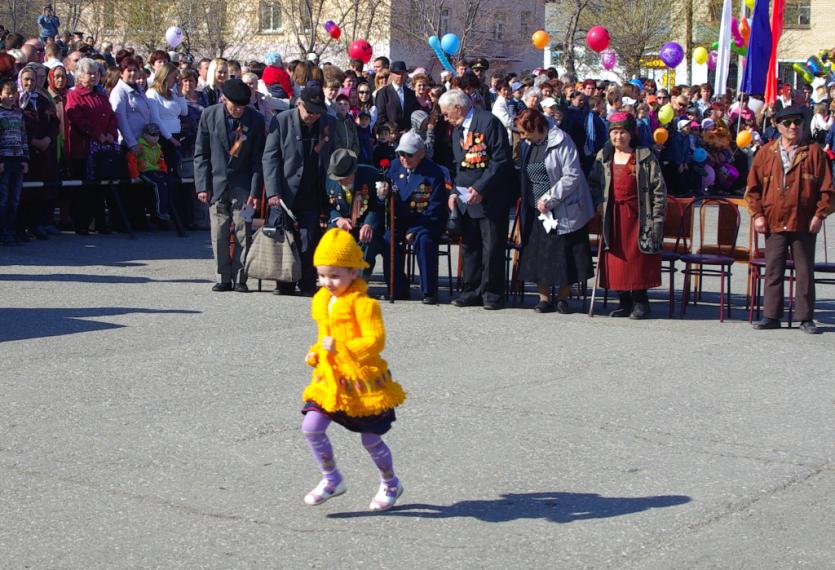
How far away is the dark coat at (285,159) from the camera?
40.6 ft

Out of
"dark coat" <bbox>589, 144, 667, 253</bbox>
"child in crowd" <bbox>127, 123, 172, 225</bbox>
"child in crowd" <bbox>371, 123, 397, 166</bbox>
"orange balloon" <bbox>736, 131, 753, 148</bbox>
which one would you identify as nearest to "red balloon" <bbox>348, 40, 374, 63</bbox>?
"orange balloon" <bbox>736, 131, 753, 148</bbox>

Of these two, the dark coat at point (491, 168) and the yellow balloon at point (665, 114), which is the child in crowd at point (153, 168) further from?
the yellow balloon at point (665, 114)

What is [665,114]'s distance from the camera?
23578mm

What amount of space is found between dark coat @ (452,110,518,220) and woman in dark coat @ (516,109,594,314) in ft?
0.55

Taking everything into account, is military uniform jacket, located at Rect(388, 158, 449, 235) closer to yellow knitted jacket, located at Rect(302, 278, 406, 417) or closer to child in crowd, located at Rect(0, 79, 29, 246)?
child in crowd, located at Rect(0, 79, 29, 246)

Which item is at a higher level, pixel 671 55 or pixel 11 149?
pixel 671 55

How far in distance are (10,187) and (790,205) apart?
834cm

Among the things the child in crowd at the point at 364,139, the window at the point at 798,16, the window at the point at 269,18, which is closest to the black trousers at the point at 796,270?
the child in crowd at the point at 364,139

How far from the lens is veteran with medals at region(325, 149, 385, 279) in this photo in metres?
12.2

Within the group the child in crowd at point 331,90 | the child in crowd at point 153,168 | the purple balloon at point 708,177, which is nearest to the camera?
the child in crowd at point 331,90

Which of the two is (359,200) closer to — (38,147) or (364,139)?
(364,139)

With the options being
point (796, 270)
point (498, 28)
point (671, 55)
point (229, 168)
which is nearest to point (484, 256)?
point (229, 168)

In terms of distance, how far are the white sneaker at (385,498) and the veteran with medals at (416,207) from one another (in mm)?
6236

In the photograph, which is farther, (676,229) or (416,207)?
(676,229)
